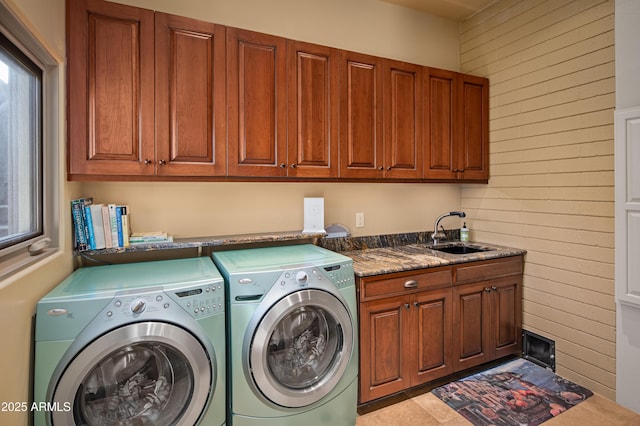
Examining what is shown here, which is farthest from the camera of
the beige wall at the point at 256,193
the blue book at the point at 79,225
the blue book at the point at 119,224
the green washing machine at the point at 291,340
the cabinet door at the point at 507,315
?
the cabinet door at the point at 507,315

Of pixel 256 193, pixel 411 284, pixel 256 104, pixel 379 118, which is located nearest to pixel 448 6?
pixel 379 118

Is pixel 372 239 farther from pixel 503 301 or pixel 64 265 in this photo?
pixel 64 265

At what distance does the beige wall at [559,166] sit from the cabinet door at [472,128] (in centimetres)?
8

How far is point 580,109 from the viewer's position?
2.36m

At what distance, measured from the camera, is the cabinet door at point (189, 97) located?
6.09ft

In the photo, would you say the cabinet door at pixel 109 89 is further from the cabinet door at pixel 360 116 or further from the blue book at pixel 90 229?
the cabinet door at pixel 360 116

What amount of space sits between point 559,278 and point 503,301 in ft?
1.40

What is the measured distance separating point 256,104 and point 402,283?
1476 mm

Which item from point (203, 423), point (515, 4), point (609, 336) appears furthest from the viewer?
point (515, 4)

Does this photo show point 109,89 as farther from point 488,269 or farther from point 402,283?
point 488,269

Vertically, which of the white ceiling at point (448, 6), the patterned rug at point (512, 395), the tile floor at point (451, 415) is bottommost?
the tile floor at point (451, 415)

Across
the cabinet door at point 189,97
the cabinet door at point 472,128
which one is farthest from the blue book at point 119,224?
the cabinet door at point 472,128

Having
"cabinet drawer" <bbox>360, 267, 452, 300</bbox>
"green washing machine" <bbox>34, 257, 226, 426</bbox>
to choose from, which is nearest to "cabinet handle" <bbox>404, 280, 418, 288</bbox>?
"cabinet drawer" <bbox>360, 267, 452, 300</bbox>

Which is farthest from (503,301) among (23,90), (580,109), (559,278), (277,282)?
(23,90)
